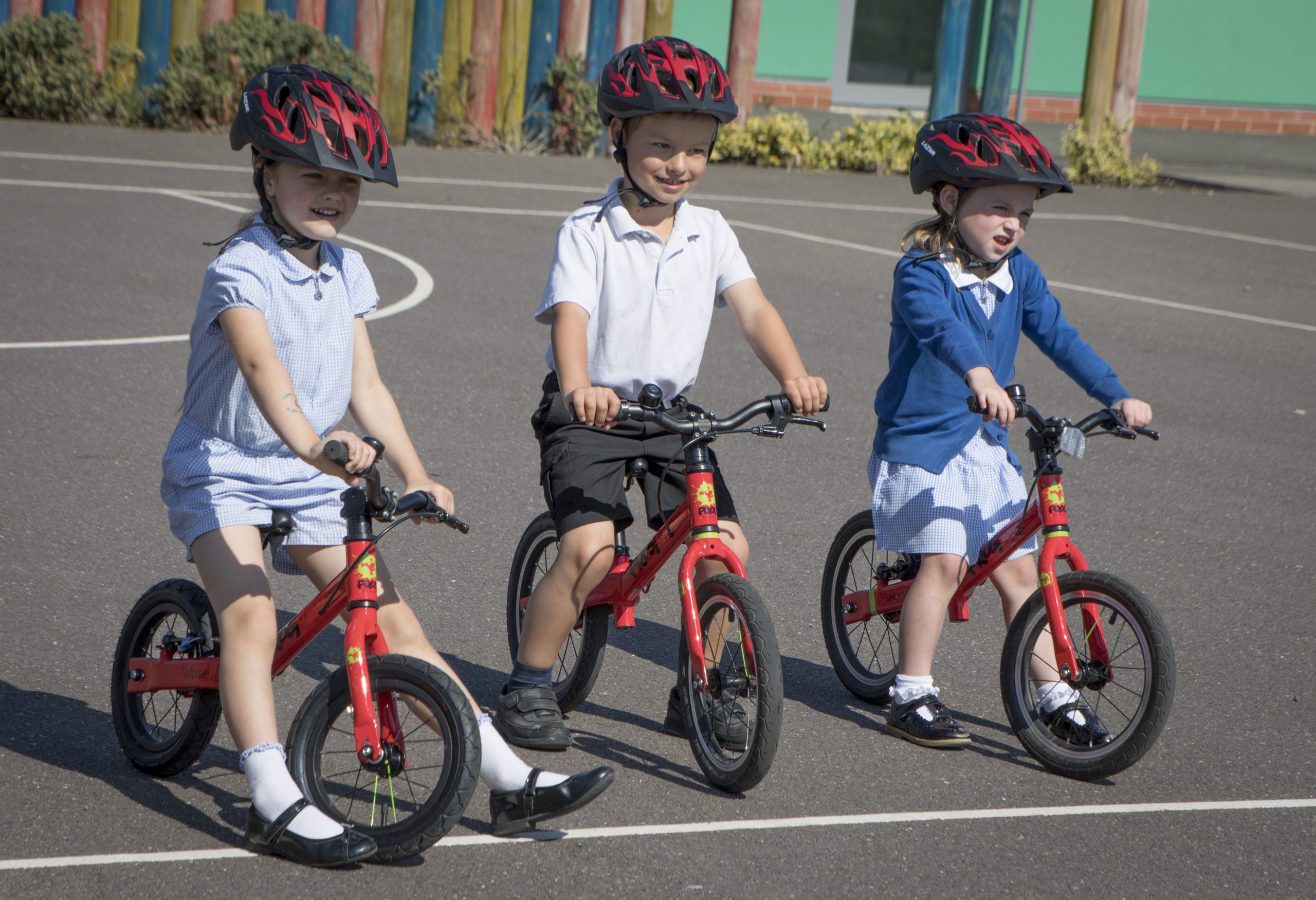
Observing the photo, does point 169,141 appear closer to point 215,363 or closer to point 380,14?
point 380,14

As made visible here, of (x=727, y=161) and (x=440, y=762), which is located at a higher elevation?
(x=727, y=161)

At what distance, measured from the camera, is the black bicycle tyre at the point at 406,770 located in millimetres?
3184

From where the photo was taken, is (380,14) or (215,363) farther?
(380,14)

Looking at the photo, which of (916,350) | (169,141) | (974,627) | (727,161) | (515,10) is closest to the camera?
(916,350)

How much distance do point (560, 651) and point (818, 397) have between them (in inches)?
57.2

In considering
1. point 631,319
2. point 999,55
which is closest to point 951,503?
point 631,319

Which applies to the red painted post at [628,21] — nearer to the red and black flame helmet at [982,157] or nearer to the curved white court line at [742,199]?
the curved white court line at [742,199]

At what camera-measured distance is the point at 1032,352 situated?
31.9 feet

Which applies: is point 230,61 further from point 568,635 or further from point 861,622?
point 568,635

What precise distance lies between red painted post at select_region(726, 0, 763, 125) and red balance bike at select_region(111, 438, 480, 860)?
15410 mm

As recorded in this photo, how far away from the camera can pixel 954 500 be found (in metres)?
4.22

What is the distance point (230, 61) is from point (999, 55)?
9.68 metres

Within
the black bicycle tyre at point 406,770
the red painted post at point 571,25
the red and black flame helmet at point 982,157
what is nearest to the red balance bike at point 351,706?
the black bicycle tyre at point 406,770

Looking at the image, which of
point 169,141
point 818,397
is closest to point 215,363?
point 818,397
